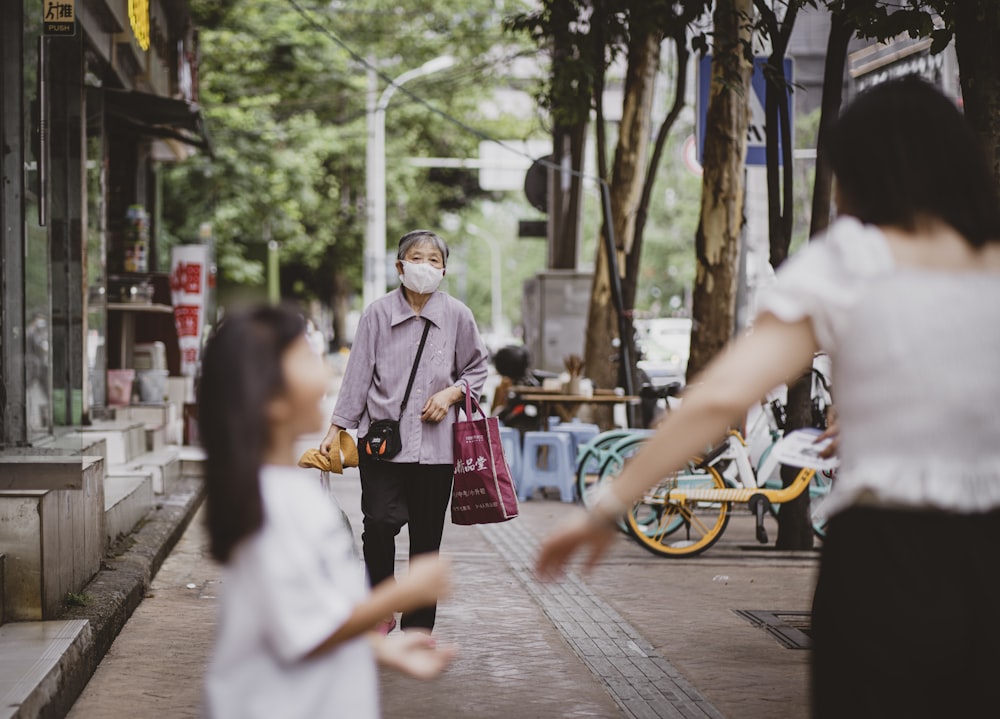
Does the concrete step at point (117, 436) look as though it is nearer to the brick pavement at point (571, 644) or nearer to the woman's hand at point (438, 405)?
the brick pavement at point (571, 644)

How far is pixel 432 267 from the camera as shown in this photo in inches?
253

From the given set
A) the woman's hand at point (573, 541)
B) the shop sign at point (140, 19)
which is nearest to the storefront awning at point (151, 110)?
the shop sign at point (140, 19)

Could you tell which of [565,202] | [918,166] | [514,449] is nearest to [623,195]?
[565,202]

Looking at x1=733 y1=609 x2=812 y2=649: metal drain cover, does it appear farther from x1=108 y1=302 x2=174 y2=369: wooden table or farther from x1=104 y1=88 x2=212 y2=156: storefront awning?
x1=108 y1=302 x2=174 y2=369: wooden table

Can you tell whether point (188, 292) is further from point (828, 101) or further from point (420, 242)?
point (420, 242)

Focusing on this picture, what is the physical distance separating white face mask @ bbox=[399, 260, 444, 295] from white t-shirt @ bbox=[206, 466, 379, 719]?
369 centimetres

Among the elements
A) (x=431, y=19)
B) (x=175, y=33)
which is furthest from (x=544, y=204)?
(x=431, y=19)

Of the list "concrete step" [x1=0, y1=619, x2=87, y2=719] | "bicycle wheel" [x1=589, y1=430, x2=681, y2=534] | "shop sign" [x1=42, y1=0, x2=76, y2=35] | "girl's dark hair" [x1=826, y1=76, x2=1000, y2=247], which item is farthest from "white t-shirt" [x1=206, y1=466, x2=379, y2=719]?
"bicycle wheel" [x1=589, y1=430, x2=681, y2=534]

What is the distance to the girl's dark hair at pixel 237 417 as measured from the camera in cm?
265

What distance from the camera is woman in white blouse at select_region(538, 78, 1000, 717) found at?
2652 millimetres

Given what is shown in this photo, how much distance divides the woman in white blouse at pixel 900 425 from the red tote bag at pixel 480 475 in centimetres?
355

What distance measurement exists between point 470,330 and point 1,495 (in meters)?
2.06

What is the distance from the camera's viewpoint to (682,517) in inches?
407

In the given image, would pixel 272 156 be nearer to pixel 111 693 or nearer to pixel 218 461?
pixel 111 693
